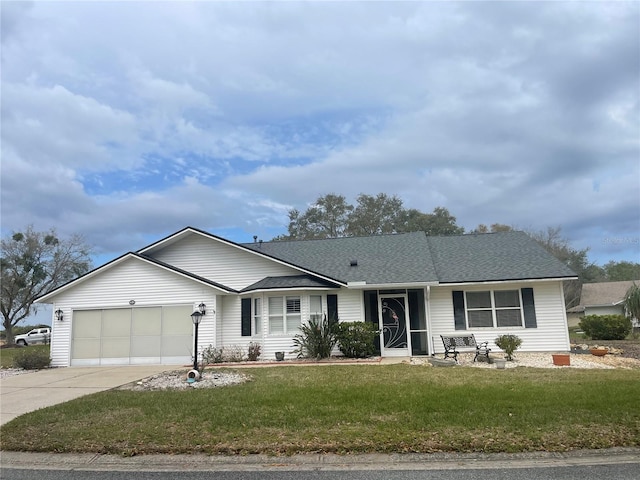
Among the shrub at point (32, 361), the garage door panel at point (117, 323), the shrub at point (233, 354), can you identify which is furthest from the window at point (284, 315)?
the shrub at point (32, 361)

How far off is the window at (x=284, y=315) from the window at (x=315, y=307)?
17.6 inches

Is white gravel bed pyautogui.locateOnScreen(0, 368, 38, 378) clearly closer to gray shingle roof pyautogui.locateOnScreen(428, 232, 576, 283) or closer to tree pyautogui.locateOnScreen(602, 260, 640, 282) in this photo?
gray shingle roof pyautogui.locateOnScreen(428, 232, 576, 283)

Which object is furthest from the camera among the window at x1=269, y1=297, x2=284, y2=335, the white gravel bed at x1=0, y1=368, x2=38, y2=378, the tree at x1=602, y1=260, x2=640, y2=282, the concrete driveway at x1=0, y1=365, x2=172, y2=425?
the tree at x1=602, y1=260, x2=640, y2=282

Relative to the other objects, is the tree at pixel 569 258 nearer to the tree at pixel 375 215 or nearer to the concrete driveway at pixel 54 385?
the tree at pixel 375 215

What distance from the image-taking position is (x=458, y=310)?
17.2m

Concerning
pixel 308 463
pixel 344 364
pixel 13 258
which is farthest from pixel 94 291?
pixel 13 258

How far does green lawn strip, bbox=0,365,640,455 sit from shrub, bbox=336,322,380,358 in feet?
16.7

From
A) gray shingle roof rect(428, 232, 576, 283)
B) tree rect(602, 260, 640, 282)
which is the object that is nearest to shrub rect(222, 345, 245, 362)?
gray shingle roof rect(428, 232, 576, 283)

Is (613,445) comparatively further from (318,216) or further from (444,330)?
(318,216)

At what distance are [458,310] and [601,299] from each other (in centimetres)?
3019

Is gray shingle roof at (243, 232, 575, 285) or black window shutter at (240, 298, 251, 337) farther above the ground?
gray shingle roof at (243, 232, 575, 285)

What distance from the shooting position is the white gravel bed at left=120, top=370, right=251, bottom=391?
34.4 feet

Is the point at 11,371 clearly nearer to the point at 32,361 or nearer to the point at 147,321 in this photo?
the point at 32,361

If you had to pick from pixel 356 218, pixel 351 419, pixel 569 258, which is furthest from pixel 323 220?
pixel 351 419
